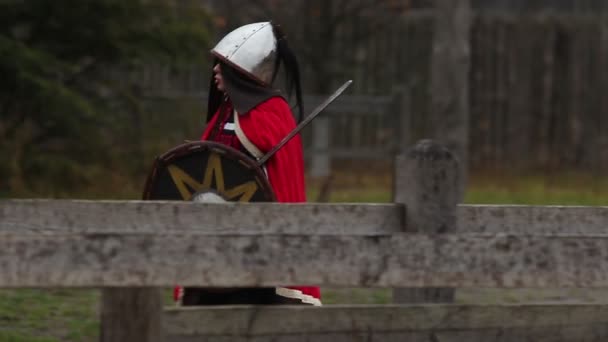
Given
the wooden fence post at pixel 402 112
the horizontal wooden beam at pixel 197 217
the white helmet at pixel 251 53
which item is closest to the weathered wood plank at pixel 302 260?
the horizontal wooden beam at pixel 197 217

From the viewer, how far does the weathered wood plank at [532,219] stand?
501cm

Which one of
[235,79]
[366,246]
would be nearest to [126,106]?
[235,79]

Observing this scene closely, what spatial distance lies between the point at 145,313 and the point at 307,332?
0.82 m

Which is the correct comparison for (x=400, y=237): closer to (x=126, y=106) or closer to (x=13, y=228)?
(x=13, y=228)

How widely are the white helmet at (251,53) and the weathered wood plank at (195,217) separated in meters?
0.86

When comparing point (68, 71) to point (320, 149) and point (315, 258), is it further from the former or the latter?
point (315, 258)

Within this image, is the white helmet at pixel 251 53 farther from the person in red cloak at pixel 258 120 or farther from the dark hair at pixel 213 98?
the dark hair at pixel 213 98

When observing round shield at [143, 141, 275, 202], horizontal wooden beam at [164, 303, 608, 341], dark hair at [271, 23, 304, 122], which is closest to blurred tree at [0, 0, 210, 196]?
dark hair at [271, 23, 304, 122]

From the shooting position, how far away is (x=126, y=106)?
1341 cm

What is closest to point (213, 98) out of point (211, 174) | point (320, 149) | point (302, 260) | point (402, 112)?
point (211, 174)

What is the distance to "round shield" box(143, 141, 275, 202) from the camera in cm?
495

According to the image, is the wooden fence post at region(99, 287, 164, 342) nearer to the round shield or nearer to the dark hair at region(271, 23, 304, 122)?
the round shield

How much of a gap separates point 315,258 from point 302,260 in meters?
0.04

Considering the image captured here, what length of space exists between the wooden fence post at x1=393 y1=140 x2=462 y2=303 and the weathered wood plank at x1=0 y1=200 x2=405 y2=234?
302 millimetres
